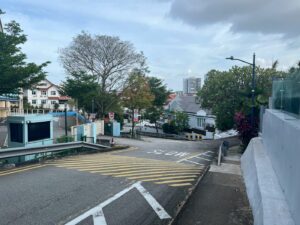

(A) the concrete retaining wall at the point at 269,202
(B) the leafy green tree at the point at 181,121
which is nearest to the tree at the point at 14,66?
(A) the concrete retaining wall at the point at 269,202

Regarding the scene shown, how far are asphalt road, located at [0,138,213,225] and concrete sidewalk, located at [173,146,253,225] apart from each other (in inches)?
14.0

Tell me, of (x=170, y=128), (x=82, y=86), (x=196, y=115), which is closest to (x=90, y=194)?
(x=82, y=86)

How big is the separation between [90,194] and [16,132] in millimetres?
10150

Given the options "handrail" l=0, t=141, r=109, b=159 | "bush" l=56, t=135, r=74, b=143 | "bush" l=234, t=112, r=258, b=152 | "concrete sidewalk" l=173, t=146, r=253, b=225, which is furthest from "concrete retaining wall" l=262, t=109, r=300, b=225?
"bush" l=56, t=135, r=74, b=143

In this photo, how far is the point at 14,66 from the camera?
17250 mm

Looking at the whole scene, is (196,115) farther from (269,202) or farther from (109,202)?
(269,202)

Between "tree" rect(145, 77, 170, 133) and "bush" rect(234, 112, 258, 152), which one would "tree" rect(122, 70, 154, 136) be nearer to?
"tree" rect(145, 77, 170, 133)

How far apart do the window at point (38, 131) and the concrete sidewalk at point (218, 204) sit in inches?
395

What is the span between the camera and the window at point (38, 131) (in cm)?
1684

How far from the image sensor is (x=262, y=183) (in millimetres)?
7613

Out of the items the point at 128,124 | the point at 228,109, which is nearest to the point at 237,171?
the point at 228,109

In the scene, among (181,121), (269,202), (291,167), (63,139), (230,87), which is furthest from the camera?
(181,121)

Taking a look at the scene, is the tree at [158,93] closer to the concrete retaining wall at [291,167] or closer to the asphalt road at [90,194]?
the asphalt road at [90,194]

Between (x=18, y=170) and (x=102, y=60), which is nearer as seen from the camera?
(x=18, y=170)
